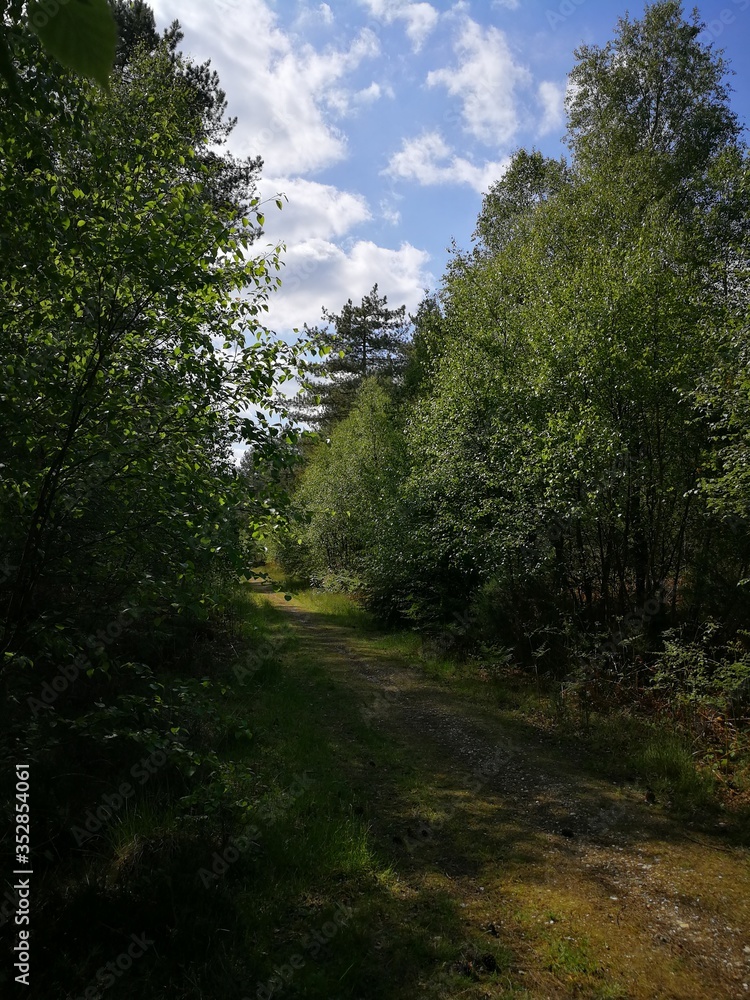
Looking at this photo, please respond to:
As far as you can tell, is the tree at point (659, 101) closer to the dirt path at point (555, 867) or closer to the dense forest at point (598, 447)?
the dense forest at point (598, 447)

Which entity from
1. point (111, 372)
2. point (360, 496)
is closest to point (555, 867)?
point (111, 372)

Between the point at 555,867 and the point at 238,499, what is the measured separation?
4394 mm

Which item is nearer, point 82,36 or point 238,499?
point 82,36

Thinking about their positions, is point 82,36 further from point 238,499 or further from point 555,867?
point 555,867

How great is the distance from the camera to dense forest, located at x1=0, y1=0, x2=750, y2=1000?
3.60 meters

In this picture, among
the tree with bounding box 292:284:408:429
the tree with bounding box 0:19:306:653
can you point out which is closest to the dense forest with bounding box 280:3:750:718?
the tree with bounding box 0:19:306:653

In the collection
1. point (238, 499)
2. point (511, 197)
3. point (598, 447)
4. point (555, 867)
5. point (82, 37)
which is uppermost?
point (511, 197)

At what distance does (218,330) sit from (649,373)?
780 centimetres

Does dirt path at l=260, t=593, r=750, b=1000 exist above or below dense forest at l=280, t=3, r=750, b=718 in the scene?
below

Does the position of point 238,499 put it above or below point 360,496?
below

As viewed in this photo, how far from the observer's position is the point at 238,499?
4.23 metres

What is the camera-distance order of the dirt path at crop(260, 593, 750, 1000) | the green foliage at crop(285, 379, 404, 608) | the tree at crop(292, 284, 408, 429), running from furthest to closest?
1. the tree at crop(292, 284, 408, 429)
2. the green foliage at crop(285, 379, 404, 608)
3. the dirt path at crop(260, 593, 750, 1000)

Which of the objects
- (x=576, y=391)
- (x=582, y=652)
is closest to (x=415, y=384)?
(x=576, y=391)

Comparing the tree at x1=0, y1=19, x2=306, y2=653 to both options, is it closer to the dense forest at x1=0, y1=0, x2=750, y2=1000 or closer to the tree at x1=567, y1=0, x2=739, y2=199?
the dense forest at x1=0, y1=0, x2=750, y2=1000
